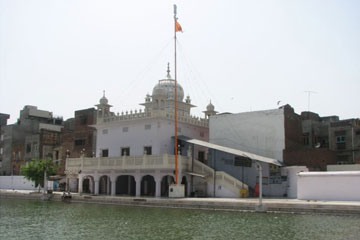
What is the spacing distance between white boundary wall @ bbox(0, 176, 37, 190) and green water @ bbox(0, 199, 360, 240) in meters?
27.4

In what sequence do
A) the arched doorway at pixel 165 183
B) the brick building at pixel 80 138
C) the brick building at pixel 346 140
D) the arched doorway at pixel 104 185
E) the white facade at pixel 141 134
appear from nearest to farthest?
the arched doorway at pixel 165 183 → the white facade at pixel 141 134 → the brick building at pixel 346 140 → the arched doorway at pixel 104 185 → the brick building at pixel 80 138

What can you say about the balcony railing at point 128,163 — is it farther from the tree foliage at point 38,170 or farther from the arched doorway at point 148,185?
A: the arched doorway at point 148,185

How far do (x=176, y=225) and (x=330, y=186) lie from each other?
11.5 metres

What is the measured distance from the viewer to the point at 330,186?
25734 mm

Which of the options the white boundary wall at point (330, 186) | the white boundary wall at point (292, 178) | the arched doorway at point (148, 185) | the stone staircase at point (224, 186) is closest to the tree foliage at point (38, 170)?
the arched doorway at point (148, 185)

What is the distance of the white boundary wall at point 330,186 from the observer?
24.9 meters

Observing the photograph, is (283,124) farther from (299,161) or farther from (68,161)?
(68,161)

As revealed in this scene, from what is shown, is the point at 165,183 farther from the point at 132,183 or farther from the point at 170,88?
the point at 170,88

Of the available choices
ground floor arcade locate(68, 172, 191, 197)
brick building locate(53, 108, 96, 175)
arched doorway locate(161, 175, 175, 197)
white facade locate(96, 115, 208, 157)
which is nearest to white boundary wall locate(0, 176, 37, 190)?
brick building locate(53, 108, 96, 175)

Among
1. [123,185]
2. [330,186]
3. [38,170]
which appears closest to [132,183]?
[123,185]

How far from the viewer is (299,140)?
35844 mm

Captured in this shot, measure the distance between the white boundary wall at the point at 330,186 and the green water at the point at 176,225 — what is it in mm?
5380

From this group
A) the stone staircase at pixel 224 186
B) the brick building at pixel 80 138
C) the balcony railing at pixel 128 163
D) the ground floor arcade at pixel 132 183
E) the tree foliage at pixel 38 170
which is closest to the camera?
the stone staircase at pixel 224 186

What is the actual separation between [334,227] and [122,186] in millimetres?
24768
